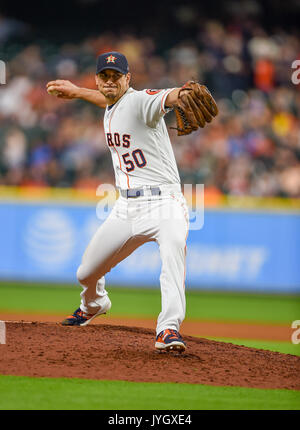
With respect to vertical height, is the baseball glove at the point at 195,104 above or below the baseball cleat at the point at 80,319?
above

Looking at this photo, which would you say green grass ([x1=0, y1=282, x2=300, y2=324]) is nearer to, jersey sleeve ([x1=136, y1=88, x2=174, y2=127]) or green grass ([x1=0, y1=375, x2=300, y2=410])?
jersey sleeve ([x1=136, y1=88, x2=174, y2=127])

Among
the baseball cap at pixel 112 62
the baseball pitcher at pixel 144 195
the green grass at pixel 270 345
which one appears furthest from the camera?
the green grass at pixel 270 345

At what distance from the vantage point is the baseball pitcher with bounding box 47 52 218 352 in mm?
4707

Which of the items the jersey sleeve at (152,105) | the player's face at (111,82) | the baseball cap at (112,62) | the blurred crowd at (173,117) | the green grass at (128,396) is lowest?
the green grass at (128,396)

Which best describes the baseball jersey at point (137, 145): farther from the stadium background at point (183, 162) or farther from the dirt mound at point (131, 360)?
the stadium background at point (183, 162)

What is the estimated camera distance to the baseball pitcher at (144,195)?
4.71 m

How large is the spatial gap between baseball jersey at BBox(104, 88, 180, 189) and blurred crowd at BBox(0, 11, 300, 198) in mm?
6283

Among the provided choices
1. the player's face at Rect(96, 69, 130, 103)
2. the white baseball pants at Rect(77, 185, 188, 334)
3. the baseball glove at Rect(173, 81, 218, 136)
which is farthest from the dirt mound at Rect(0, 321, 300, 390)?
the player's face at Rect(96, 69, 130, 103)

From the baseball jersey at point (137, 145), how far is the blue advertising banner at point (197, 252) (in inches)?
218

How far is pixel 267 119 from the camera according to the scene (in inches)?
505

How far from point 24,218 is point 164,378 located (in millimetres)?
6988

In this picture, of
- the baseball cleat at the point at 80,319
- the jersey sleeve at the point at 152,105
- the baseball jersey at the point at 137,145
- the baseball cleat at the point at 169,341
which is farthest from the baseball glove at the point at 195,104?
the baseball cleat at the point at 80,319
